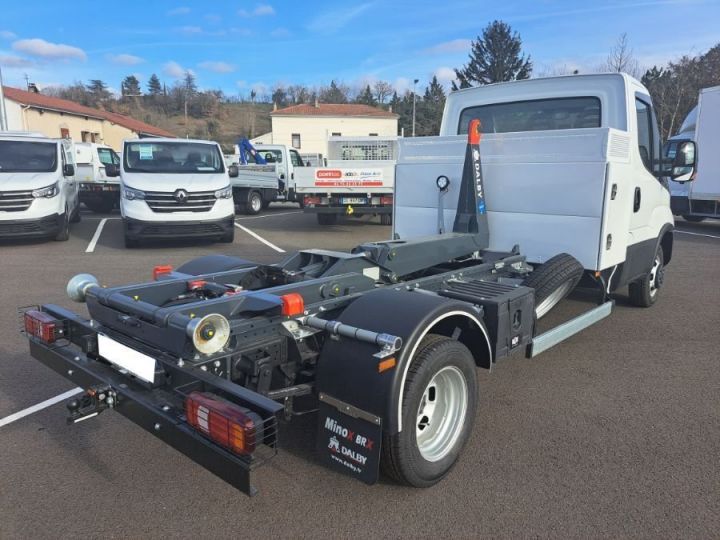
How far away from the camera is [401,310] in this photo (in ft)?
9.67

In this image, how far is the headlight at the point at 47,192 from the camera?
448 inches

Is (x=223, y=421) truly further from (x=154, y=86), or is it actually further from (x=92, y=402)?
(x=154, y=86)

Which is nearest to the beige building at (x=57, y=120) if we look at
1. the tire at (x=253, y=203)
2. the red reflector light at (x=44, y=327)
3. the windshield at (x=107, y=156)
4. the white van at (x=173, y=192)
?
the windshield at (x=107, y=156)

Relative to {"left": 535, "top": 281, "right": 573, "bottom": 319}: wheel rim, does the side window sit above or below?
above

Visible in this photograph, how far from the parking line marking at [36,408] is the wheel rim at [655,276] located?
632 cm

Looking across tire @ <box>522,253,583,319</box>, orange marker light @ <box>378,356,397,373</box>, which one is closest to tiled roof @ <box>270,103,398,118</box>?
tire @ <box>522,253,583,319</box>

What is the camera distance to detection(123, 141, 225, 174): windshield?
38.1 ft

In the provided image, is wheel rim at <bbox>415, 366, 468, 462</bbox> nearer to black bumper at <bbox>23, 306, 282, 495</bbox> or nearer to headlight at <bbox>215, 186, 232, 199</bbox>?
black bumper at <bbox>23, 306, 282, 495</bbox>

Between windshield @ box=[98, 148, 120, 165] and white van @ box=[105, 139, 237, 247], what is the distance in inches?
346

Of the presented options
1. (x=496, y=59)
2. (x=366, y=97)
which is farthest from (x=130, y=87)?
(x=496, y=59)

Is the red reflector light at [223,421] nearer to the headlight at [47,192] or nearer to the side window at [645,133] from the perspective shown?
the side window at [645,133]

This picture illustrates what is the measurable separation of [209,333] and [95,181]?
18.2m

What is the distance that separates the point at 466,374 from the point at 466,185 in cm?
253

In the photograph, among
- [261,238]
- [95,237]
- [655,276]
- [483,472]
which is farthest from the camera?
[261,238]
